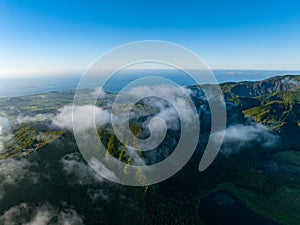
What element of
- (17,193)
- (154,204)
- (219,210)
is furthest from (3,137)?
(219,210)

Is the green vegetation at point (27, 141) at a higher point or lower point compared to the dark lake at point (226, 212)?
higher

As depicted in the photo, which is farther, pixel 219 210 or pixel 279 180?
pixel 279 180

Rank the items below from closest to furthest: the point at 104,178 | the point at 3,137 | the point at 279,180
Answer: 1. the point at 104,178
2. the point at 279,180
3. the point at 3,137

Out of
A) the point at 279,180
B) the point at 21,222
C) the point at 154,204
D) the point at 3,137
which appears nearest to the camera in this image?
the point at 21,222

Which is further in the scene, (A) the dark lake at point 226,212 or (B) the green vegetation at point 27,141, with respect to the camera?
(B) the green vegetation at point 27,141

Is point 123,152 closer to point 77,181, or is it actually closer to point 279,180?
point 77,181

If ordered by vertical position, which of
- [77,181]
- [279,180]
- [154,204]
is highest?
[77,181]

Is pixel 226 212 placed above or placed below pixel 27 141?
below

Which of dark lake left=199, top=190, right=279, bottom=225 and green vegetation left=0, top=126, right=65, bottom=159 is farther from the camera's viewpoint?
green vegetation left=0, top=126, right=65, bottom=159

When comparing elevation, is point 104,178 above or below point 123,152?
below

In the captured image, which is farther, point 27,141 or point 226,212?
point 27,141

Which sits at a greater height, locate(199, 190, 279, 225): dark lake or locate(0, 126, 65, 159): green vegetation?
locate(0, 126, 65, 159): green vegetation
